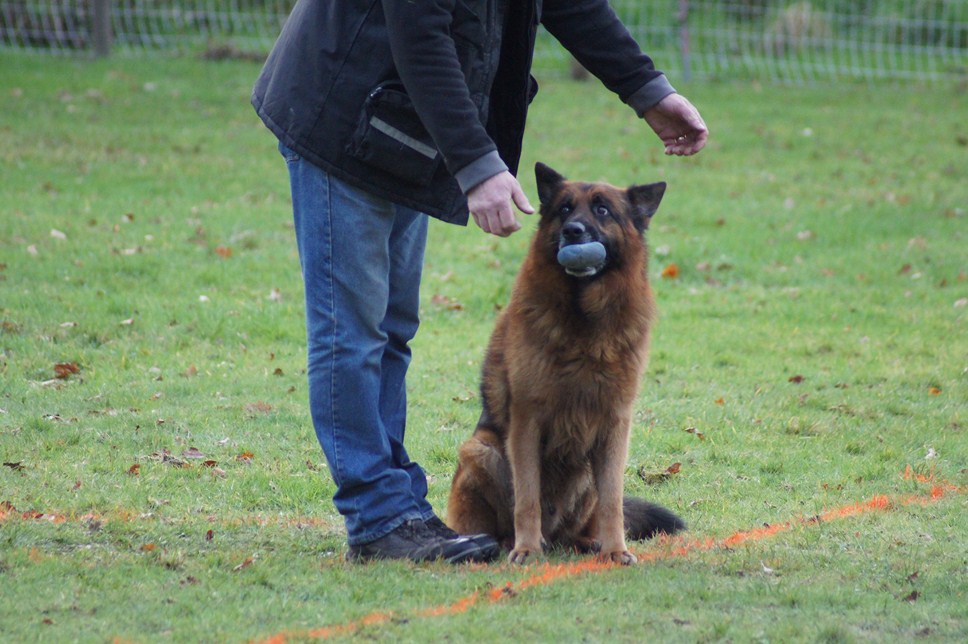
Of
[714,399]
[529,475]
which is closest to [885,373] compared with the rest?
[714,399]

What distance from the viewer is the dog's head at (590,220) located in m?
4.36

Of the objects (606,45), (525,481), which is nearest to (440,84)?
(606,45)

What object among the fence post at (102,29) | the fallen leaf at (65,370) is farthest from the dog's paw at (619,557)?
the fence post at (102,29)

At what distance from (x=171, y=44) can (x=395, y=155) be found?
1738 centimetres

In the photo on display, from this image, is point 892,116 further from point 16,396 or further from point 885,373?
point 16,396

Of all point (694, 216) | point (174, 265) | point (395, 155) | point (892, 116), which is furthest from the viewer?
point (892, 116)

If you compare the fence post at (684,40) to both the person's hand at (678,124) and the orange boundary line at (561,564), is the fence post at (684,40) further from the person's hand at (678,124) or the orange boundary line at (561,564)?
the person's hand at (678,124)

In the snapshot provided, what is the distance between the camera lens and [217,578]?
3977mm

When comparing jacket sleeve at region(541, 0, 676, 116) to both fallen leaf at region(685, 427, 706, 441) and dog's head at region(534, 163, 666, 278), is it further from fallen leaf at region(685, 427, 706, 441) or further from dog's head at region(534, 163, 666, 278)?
fallen leaf at region(685, 427, 706, 441)

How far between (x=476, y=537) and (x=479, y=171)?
1.38 metres

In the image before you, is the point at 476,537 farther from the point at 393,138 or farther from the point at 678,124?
the point at 678,124

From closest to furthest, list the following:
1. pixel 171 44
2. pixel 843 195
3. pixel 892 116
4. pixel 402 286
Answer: pixel 402 286 < pixel 843 195 < pixel 892 116 < pixel 171 44

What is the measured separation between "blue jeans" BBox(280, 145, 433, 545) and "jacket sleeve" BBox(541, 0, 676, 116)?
36.0 inches

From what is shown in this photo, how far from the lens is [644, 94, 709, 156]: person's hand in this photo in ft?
15.0
